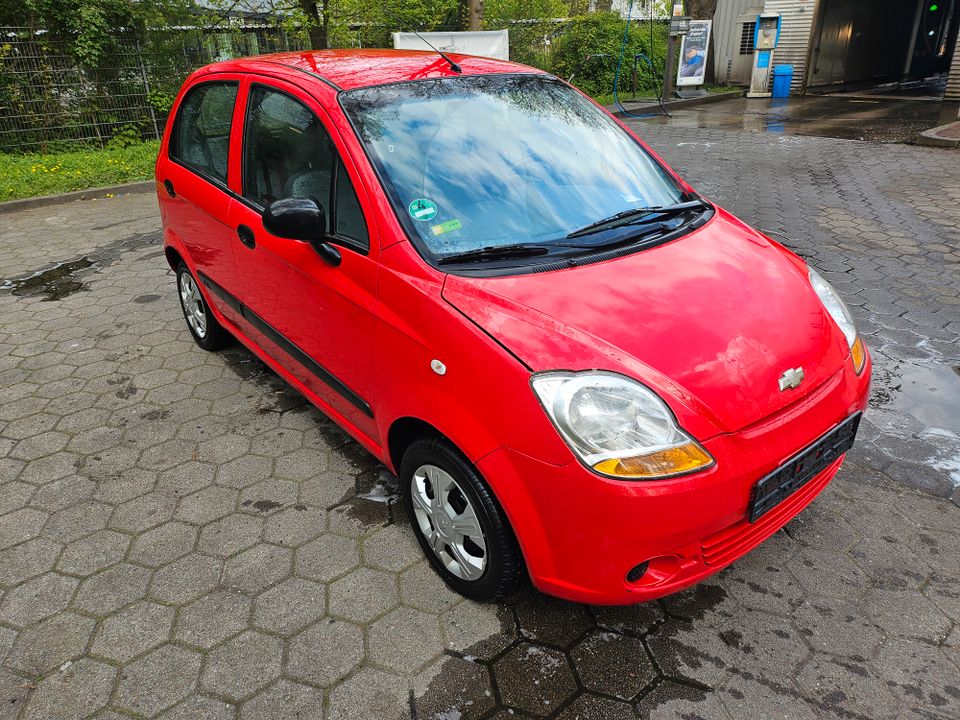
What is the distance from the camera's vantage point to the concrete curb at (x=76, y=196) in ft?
28.4

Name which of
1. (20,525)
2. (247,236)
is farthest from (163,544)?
(247,236)

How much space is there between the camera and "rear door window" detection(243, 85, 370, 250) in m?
2.69

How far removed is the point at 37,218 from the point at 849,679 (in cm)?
944

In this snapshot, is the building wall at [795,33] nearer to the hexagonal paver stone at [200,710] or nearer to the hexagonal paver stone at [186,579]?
the hexagonal paver stone at [186,579]

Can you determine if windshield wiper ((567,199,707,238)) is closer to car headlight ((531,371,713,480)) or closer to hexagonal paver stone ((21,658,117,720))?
car headlight ((531,371,713,480))

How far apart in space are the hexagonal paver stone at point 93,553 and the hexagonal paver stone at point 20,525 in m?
0.24

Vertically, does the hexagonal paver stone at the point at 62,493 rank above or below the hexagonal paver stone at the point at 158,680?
above

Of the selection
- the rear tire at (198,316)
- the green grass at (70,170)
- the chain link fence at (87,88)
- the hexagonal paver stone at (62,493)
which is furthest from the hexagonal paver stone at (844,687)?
the chain link fence at (87,88)

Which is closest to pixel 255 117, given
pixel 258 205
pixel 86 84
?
pixel 258 205

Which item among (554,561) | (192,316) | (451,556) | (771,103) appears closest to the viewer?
(554,561)

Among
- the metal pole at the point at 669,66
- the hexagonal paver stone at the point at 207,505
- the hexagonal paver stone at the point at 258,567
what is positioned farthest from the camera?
the metal pole at the point at 669,66

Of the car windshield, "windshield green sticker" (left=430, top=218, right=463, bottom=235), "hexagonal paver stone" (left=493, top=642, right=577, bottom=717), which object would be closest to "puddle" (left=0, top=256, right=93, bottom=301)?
the car windshield

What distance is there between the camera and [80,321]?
5188 mm

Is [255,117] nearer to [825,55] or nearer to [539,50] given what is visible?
[539,50]
